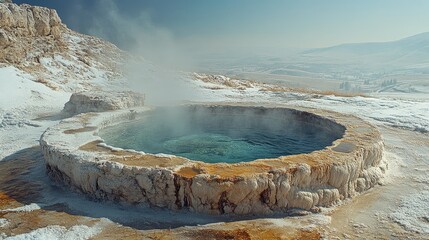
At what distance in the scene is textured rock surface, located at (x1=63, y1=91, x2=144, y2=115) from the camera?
38.5 feet

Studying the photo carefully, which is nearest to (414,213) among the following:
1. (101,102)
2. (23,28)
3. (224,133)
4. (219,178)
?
(219,178)

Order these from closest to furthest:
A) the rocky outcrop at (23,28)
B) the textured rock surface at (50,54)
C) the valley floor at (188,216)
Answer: the valley floor at (188,216), the textured rock surface at (50,54), the rocky outcrop at (23,28)

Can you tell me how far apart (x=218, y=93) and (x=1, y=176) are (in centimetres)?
1196

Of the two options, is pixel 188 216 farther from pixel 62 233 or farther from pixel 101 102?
pixel 101 102

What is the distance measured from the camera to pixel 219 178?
5477 millimetres

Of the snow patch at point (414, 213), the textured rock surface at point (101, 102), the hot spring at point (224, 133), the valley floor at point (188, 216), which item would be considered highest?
the textured rock surface at point (101, 102)

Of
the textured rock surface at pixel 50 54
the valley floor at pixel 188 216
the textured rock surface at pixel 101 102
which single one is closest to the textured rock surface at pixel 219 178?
the valley floor at pixel 188 216

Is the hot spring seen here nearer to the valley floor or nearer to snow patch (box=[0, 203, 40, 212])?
the valley floor

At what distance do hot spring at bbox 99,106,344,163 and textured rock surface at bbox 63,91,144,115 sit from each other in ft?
3.05

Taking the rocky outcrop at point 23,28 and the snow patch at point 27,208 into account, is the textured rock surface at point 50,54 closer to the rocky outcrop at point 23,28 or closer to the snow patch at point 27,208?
the rocky outcrop at point 23,28

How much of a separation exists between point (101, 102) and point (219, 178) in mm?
7536

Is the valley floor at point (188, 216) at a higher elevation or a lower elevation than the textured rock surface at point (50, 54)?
lower

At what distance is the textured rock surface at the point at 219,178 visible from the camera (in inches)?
218

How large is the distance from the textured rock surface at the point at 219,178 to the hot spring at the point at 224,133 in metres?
2.06
